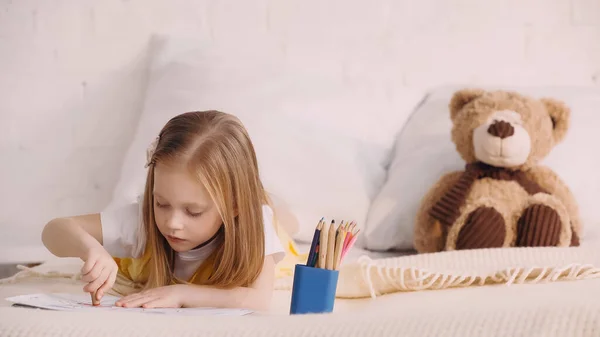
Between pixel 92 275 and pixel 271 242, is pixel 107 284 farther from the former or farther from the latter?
pixel 271 242

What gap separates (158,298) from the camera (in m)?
1.09

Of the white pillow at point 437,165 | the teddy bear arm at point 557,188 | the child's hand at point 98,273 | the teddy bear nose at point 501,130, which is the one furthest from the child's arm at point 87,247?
the teddy bear arm at point 557,188

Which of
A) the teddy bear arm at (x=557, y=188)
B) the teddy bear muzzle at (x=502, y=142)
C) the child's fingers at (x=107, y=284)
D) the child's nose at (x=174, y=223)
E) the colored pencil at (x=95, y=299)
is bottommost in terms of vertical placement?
the colored pencil at (x=95, y=299)

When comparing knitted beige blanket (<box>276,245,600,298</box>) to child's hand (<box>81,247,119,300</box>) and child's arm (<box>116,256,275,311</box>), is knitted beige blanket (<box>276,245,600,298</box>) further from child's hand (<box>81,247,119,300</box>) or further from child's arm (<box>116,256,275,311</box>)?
child's hand (<box>81,247,119,300</box>)

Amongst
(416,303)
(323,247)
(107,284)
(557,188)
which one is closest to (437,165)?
(557,188)

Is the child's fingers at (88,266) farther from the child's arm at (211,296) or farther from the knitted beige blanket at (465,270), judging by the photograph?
the knitted beige blanket at (465,270)

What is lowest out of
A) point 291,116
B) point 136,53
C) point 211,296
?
point 211,296

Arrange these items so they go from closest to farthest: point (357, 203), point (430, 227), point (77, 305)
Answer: point (77, 305) < point (430, 227) < point (357, 203)

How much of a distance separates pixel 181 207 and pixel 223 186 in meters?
0.07

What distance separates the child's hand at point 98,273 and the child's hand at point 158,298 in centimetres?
3

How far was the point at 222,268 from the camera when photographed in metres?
1.22

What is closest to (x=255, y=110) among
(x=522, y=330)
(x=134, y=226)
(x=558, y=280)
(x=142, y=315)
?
(x=134, y=226)

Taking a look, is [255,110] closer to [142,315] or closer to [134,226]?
[134,226]

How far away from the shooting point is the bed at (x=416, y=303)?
2.55 ft
